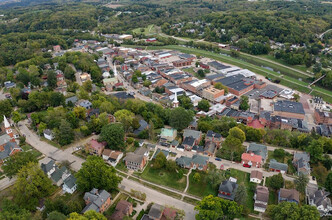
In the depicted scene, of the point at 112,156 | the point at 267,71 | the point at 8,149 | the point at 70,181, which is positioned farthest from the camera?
the point at 267,71

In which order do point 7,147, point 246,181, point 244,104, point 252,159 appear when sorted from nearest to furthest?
point 246,181 < point 252,159 < point 7,147 < point 244,104

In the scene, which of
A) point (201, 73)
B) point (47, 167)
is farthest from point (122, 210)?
point (201, 73)

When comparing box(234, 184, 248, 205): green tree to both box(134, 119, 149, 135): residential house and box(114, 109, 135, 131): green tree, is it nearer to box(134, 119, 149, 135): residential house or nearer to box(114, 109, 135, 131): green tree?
box(134, 119, 149, 135): residential house

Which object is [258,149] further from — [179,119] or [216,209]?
[216,209]

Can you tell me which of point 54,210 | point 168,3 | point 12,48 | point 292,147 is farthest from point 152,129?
point 168,3

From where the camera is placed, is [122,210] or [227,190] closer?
[122,210]

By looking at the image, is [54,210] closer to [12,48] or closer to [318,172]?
[318,172]

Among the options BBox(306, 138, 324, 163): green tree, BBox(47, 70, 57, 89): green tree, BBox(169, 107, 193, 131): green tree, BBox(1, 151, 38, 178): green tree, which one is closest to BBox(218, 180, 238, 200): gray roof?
BBox(306, 138, 324, 163): green tree
